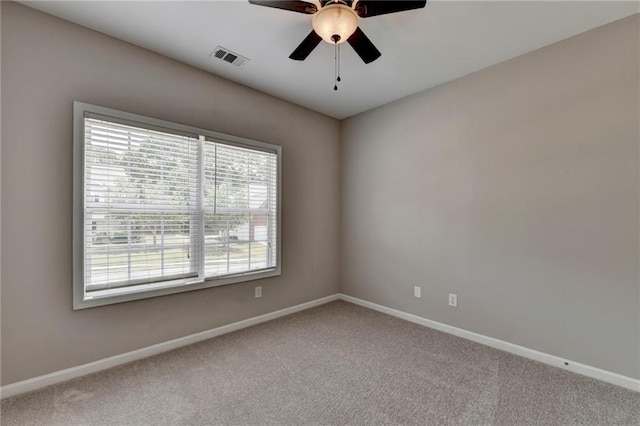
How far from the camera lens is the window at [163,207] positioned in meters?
2.19

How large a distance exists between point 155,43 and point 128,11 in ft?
1.16

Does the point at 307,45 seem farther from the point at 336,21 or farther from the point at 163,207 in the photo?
the point at 163,207

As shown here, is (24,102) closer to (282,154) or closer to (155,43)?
(155,43)

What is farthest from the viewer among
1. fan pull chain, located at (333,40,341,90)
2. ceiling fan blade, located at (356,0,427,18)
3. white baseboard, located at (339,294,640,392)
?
fan pull chain, located at (333,40,341,90)

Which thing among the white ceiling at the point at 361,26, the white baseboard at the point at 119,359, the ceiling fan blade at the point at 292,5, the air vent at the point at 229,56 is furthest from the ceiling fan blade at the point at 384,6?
the white baseboard at the point at 119,359

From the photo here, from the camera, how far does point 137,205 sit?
2389 mm

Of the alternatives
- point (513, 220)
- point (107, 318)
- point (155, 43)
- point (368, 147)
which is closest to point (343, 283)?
point (368, 147)

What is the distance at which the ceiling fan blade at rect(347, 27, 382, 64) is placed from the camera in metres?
1.91

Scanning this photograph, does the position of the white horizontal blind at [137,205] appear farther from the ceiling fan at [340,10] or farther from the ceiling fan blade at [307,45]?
the ceiling fan at [340,10]

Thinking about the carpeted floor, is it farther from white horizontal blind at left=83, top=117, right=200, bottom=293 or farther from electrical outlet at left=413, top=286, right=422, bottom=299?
white horizontal blind at left=83, top=117, right=200, bottom=293

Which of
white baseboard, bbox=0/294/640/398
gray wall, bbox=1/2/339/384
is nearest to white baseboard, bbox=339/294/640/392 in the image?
white baseboard, bbox=0/294/640/398

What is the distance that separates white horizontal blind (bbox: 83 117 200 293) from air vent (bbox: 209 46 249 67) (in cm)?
79

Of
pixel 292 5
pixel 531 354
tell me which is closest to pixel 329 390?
pixel 531 354

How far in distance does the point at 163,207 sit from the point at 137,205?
0.20 metres
